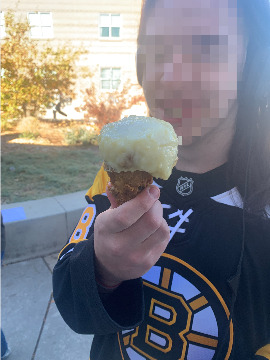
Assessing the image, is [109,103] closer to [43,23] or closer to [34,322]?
[34,322]

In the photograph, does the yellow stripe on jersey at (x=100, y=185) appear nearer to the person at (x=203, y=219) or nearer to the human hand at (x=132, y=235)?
the person at (x=203, y=219)

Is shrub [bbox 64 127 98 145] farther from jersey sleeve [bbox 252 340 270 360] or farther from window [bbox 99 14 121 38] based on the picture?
jersey sleeve [bbox 252 340 270 360]

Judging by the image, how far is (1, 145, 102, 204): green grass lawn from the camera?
596cm

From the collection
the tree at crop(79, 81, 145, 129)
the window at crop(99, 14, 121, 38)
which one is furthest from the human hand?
the window at crop(99, 14, 121, 38)

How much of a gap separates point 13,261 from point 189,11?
13.0ft

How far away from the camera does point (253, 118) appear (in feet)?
4.34

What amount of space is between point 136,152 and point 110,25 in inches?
715

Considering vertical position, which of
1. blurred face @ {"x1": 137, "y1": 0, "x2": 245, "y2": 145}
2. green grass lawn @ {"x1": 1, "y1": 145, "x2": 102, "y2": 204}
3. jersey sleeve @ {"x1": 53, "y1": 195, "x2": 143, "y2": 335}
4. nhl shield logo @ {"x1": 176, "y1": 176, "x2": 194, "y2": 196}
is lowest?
green grass lawn @ {"x1": 1, "y1": 145, "x2": 102, "y2": 204}

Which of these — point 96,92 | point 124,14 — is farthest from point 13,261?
point 124,14

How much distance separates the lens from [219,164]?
4.50 feet

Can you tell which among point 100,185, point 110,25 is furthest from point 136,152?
point 110,25

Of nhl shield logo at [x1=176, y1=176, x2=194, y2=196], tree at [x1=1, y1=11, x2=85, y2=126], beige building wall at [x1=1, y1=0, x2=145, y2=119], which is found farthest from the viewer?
beige building wall at [x1=1, y1=0, x2=145, y2=119]

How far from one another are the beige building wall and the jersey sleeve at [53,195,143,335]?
15.7 meters

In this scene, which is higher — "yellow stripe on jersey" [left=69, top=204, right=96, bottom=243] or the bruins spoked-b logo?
"yellow stripe on jersey" [left=69, top=204, right=96, bottom=243]
